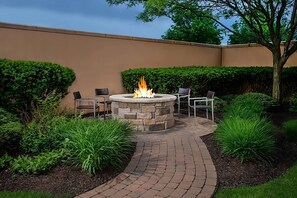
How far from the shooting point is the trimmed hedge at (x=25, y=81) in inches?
231

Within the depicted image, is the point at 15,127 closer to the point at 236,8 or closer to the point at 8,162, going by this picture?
the point at 8,162

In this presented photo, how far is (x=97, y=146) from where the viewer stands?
147 inches

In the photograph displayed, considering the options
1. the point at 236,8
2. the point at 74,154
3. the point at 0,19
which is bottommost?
the point at 74,154

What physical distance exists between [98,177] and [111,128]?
91cm

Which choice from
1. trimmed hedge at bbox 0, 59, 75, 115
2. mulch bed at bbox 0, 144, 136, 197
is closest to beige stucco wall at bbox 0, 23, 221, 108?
trimmed hedge at bbox 0, 59, 75, 115

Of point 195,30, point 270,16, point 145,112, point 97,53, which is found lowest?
point 145,112

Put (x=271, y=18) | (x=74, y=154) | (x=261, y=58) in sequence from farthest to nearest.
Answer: (x=261, y=58)
(x=271, y=18)
(x=74, y=154)

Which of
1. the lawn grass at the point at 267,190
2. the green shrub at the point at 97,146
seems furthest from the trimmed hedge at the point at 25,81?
the lawn grass at the point at 267,190

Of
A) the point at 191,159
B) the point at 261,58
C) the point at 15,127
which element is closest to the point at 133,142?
the point at 191,159

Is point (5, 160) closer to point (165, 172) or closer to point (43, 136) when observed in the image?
point (43, 136)

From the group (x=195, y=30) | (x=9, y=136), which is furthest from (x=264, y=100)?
(x=195, y=30)

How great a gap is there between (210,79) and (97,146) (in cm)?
576

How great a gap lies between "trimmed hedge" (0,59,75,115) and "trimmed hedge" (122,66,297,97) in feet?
9.75

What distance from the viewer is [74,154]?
12.8 feet
